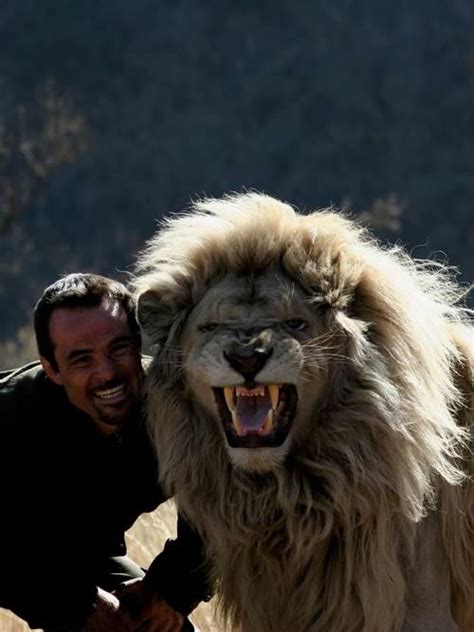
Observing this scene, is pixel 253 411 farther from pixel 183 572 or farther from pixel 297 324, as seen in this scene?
pixel 183 572

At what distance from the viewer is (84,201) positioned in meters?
33.5

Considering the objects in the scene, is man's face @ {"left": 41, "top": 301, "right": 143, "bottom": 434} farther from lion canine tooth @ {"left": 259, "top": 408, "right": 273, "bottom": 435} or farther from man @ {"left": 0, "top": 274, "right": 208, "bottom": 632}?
lion canine tooth @ {"left": 259, "top": 408, "right": 273, "bottom": 435}

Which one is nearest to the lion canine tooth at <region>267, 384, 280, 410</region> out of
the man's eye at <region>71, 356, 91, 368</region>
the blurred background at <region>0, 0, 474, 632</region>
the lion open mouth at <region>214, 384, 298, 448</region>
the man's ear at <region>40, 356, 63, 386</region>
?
the lion open mouth at <region>214, 384, 298, 448</region>

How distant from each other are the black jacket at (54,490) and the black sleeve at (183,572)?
0.28 feet

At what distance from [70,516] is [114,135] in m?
30.1

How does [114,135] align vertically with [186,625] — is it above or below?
above

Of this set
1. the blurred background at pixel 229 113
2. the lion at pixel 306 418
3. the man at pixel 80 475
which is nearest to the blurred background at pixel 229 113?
the blurred background at pixel 229 113

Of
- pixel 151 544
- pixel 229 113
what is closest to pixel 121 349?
pixel 151 544

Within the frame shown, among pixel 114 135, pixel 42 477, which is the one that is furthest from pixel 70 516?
pixel 114 135

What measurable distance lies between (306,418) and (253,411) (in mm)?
211

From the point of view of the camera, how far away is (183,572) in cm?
547

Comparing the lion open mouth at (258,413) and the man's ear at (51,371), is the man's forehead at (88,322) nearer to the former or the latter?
the man's ear at (51,371)

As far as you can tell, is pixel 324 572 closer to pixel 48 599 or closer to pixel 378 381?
pixel 378 381

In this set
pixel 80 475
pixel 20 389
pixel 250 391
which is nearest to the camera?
pixel 250 391
